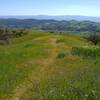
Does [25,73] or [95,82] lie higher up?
[95,82]

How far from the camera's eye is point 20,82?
17031 mm

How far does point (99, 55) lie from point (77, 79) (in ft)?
49.8

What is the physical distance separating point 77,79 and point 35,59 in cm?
1379

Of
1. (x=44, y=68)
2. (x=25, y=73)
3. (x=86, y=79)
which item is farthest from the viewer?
(x=44, y=68)

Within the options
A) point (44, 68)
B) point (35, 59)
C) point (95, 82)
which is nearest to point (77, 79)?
point (95, 82)

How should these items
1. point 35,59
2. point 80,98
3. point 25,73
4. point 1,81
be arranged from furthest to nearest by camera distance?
point 35,59 → point 25,73 → point 1,81 → point 80,98

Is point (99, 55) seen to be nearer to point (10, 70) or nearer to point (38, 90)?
point (10, 70)

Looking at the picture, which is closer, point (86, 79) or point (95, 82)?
point (95, 82)

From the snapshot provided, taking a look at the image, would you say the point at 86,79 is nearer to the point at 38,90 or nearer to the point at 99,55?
the point at 38,90

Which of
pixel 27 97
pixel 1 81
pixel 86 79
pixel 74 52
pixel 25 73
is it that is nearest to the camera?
pixel 27 97

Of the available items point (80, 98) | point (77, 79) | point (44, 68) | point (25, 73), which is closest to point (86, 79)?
point (77, 79)

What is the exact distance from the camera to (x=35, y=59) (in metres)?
28.2

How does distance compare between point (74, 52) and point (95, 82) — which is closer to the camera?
point (95, 82)

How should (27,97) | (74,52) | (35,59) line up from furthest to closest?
(74,52), (35,59), (27,97)
